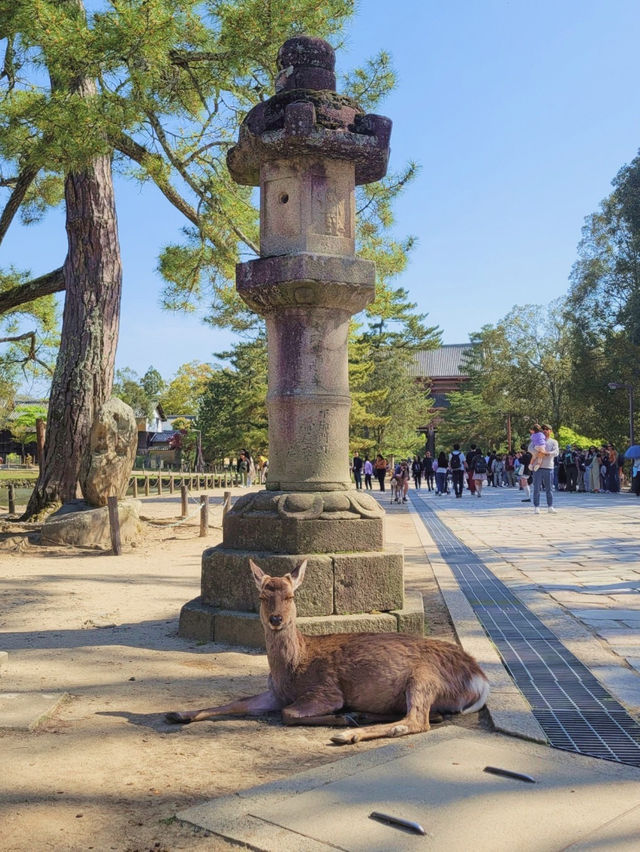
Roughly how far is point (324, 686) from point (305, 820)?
130 cm

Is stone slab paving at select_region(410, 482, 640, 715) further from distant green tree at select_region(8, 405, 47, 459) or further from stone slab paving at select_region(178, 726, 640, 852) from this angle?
distant green tree at select_region(8, 405, 47, 459)

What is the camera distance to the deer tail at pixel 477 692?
3947 mm

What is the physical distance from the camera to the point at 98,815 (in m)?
2.79

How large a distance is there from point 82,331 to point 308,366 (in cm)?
1003

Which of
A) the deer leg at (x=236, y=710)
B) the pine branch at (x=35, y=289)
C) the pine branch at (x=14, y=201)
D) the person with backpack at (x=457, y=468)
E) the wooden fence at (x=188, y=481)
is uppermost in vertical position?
the pine branch at (x=14, y=201)

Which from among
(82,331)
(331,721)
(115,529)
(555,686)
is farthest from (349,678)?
(82,331)

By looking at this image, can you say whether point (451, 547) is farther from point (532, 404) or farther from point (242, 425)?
point (532, 404)

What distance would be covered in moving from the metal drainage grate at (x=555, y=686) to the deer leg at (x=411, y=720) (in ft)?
1.69

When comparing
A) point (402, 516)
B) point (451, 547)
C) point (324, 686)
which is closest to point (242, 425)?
point (402, 516)

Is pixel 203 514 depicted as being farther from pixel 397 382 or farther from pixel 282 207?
pixel 397 382

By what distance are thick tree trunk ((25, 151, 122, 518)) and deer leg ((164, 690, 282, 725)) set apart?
11530 millimetres

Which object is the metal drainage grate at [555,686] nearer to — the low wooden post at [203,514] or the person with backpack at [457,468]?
the low wooden post at [203,514]

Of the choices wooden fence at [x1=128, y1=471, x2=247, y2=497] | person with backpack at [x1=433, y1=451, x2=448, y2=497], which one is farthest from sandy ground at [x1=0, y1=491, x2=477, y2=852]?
wooden fence at [x1=128, y1=471, x2=247, y2=497]

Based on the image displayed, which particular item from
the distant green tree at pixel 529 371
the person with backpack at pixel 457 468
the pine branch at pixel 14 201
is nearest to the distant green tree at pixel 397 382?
the distant green tree at pixel 529 371
